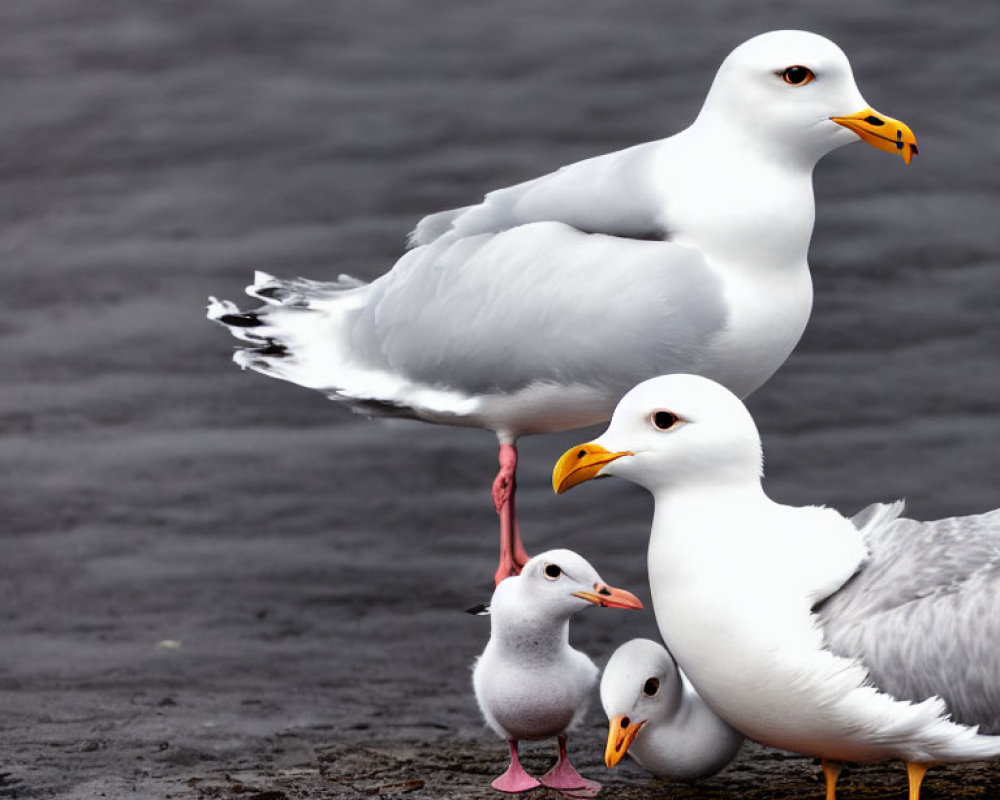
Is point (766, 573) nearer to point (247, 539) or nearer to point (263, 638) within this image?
point (263, 638)

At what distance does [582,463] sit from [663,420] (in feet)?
0.79

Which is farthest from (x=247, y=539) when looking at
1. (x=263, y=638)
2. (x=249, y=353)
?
(x=249, y=353)

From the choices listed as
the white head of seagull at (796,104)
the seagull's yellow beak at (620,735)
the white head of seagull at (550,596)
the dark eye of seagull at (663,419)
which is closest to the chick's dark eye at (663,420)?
the dark eye of seagull at (663,419)

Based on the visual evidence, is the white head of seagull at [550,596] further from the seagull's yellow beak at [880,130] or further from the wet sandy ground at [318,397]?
the seagull's yellow beak at [880,130]

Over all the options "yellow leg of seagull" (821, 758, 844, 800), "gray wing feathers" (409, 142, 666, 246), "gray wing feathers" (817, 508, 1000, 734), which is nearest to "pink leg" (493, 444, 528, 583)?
"gray wing feathers" (409, 142, 666, 246)

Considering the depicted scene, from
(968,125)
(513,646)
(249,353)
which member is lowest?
(513,646)

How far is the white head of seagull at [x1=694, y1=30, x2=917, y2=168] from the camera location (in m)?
6.68

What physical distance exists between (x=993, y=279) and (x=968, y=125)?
59.9 inches

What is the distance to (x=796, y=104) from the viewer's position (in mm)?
6742

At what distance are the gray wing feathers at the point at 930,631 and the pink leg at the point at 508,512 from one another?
174 centimetres

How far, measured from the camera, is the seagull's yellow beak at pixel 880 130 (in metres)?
6.65

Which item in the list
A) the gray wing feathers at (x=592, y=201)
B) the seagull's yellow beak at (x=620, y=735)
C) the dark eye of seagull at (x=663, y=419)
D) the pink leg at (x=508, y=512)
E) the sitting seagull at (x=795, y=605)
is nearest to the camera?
the sitting seagull at (x=795, y=605)

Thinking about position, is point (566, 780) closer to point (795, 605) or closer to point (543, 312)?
point (795, 605)

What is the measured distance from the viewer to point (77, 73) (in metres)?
13.3
